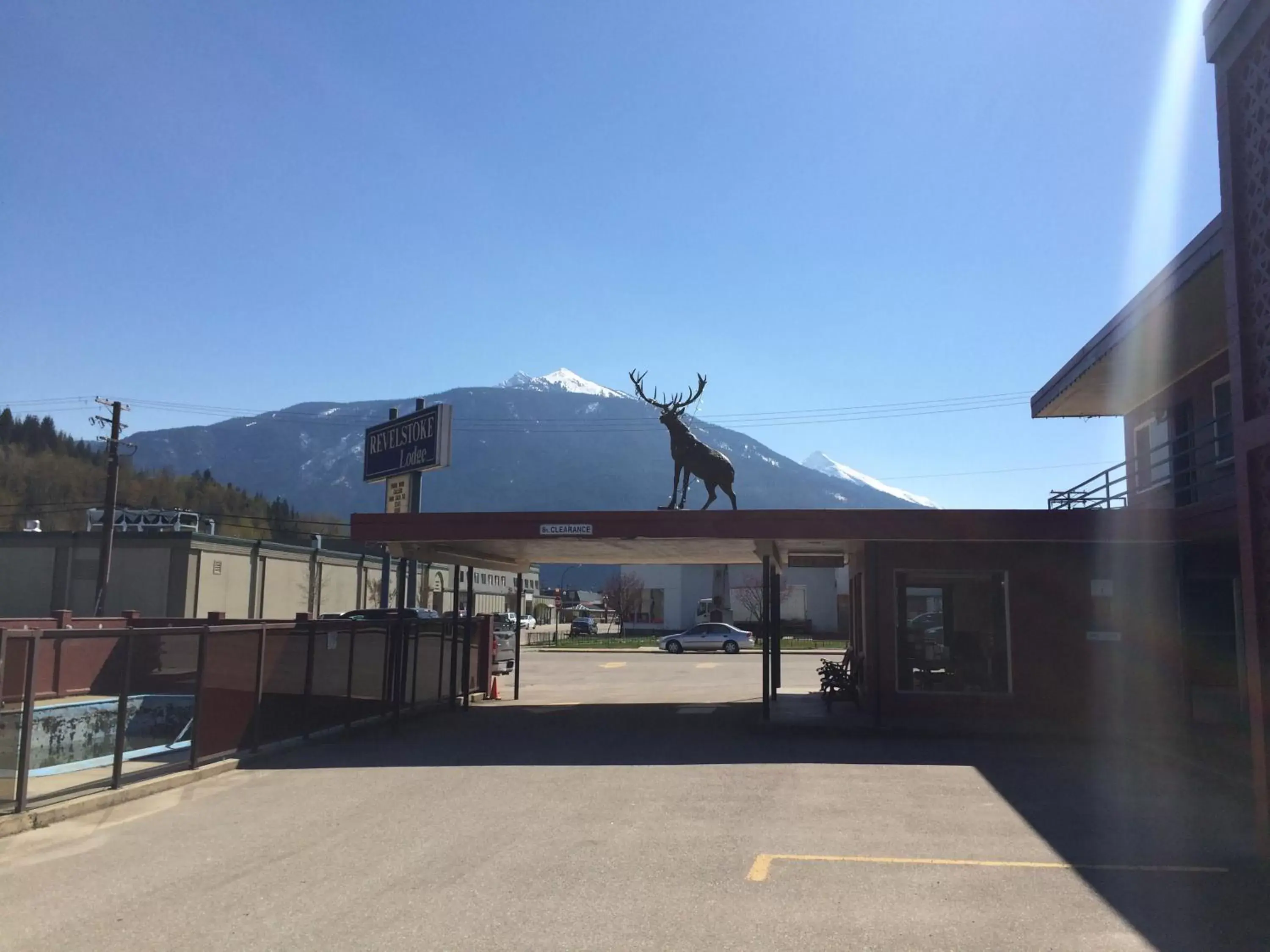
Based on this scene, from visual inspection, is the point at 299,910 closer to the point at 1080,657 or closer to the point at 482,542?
the point at 482,542

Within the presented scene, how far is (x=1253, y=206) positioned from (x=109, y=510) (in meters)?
40.5

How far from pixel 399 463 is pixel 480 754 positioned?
26.5 m

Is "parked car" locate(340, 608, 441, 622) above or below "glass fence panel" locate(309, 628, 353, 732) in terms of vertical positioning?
above

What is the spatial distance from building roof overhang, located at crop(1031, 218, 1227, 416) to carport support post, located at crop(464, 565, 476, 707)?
1225 centimetres

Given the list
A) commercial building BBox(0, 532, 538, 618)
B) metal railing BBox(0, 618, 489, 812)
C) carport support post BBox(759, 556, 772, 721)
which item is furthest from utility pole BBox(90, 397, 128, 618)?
carport support post BBox(759, 556, 772, 721)

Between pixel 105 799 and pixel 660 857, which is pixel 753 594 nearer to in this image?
pixel 105 799

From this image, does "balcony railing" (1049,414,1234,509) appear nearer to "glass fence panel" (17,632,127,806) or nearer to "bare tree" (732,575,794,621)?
"glass fence panel" (17,632,127,806)

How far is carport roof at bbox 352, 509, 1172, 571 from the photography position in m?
16.0

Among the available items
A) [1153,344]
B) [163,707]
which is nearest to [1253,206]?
[1153,344]

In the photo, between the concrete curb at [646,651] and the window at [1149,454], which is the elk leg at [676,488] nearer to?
the window at [1149,454]

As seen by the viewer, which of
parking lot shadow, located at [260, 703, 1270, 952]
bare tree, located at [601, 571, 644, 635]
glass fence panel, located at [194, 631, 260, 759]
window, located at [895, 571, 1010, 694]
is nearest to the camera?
parking lot shadow, located at [260, 703, 1270, 952]

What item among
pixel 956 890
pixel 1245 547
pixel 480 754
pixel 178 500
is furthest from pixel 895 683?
pixel 178 500

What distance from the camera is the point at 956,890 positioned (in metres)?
7.23

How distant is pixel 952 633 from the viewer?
1723 cm
